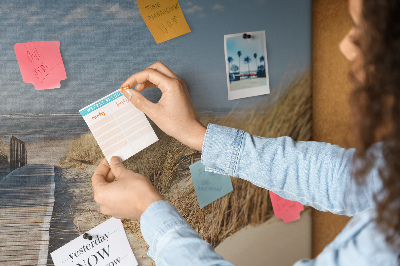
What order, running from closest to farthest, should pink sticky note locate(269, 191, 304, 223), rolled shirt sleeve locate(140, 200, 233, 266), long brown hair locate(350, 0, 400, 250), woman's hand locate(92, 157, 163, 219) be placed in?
long brown hair locate(350, 0, 400, 250) < rolled shirt sleeve locate(140, 200, 233, 266) < woman's hand locate(92, 157, 163, 219) < pink sticky note locate(269, 191, 304, 223)

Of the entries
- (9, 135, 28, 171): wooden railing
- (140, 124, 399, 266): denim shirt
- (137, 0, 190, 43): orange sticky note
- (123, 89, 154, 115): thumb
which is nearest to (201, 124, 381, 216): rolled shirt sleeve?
(140, 124, 399, 266): denim shirt

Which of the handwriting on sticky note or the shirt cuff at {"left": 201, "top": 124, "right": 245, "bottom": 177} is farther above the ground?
the shirt cuff at {"left": 201, "top": 124, "right": 245, "bottom": 177}

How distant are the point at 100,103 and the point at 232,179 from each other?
44 cm

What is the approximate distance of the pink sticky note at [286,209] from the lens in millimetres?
1083

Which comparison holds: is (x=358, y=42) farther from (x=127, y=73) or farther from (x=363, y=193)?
(x=127, y=73)

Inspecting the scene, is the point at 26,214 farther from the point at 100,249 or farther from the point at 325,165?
the point at 325,165

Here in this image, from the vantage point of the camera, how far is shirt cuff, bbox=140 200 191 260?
0.56 m

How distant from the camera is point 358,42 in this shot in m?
0.44

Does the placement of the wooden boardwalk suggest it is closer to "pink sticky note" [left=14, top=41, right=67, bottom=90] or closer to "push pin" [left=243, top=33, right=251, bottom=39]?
"pink sticky note" [left=14, top=41, right=67, bottom=90]

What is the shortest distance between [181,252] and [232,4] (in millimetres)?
664

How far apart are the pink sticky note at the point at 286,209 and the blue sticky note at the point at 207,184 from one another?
19cm

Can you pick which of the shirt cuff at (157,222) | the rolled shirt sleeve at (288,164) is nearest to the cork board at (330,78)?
the rolled shirt sleeve at (288,164)

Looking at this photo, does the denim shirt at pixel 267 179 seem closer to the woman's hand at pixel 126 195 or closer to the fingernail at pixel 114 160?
the woman's hand at pixel 126 195

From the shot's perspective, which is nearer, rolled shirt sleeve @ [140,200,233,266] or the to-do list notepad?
rolled shirt sleeve @ [140,200,233,266]
